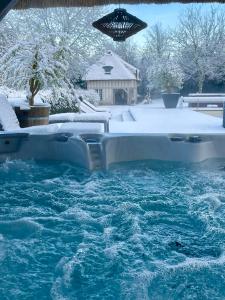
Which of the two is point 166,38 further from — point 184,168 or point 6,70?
point 184,168

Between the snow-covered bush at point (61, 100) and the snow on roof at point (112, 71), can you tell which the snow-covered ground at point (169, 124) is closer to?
the snow-covered bush at point (61, 100)

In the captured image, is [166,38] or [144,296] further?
[166,38]

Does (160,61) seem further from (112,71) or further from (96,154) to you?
(96,154)

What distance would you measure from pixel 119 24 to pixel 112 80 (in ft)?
34.4

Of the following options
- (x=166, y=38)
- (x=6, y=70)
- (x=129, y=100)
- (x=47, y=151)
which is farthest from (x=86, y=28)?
(x=47, y=151)

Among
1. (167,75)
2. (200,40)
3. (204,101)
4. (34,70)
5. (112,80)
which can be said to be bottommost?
(204,101)

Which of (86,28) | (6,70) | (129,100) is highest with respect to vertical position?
(86,28)

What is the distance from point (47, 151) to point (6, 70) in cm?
228

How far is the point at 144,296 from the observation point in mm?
1473

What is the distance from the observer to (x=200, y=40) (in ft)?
45.3

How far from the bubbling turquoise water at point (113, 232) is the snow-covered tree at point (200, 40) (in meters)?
10.8

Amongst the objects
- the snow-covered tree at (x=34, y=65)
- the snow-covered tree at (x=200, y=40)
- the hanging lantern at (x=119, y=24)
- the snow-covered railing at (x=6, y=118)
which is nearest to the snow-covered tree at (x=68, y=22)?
the snow-covered tree at (x=200, y=40)

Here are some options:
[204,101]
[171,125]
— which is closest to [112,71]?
[204,101]

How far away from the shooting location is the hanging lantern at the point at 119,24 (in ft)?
8.59
